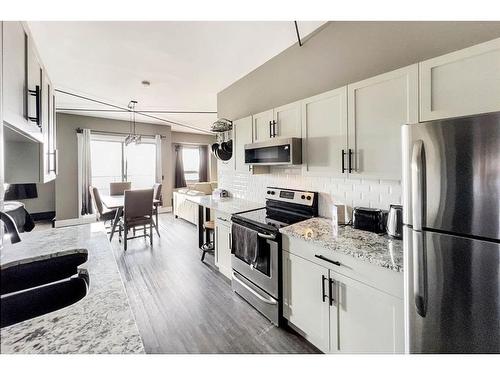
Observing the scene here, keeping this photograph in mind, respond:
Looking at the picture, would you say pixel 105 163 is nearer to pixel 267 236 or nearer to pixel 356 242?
pixel 267 236

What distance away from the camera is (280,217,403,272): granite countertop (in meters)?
1.21

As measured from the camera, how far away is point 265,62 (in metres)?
2.76

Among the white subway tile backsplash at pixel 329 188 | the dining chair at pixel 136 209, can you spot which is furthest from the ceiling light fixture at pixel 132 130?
the white subway tile backsplash at pixel 329 188

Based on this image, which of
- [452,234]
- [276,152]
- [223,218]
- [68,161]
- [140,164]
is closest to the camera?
[452,234]

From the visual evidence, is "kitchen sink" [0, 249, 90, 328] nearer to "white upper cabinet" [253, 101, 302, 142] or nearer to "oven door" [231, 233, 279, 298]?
"oven door" [231, 233, 279, 298]

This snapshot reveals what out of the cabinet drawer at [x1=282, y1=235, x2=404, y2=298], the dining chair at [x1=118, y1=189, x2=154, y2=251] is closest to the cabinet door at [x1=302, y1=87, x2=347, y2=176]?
the cabinet drawer at [x1=282, y1=235, x2=404, y2=298]

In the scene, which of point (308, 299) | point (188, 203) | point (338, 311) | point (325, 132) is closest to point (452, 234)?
point (338, 311)

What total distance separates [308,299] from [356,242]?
58 centimetres

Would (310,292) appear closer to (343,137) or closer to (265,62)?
(343,137)

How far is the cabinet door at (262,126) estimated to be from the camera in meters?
2.40

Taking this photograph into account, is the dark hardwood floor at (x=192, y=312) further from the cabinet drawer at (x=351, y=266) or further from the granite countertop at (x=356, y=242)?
the granite countertop at (x=356, y=242)

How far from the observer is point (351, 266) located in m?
1.36
